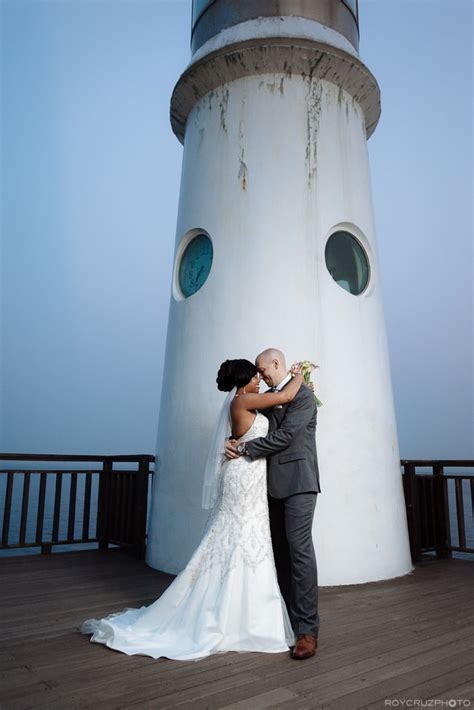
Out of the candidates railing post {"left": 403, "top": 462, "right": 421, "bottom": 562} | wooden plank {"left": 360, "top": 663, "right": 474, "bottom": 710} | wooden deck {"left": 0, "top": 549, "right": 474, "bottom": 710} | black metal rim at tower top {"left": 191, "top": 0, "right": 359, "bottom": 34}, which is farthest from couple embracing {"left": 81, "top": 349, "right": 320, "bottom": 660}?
black metal rim at tower top {"left": 191, "top": 0, "right": 359, "bottom": 34}

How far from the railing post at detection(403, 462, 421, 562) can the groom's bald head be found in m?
3.41

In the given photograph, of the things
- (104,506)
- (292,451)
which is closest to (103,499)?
(104,506)

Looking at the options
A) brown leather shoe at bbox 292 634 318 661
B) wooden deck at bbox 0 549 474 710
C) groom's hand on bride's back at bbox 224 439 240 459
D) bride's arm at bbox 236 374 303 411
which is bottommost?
wooden deck at bbox 0 549 474 710

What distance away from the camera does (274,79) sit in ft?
17.9

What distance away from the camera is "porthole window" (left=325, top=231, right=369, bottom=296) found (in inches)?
215

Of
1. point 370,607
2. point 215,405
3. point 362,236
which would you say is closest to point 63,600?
point 215,405

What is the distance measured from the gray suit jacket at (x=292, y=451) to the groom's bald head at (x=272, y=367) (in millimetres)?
180

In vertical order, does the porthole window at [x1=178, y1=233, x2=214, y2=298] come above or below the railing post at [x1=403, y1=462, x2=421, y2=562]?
above

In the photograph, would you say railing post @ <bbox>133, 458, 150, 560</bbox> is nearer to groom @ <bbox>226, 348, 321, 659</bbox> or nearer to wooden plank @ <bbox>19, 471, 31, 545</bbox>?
wooden plank @ <bbox>19, 471, 31, 545</bbox>

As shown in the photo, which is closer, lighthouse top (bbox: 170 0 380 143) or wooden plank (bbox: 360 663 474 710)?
wooden plank (bbox: 360 663 474 710)

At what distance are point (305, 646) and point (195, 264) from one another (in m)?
3.89

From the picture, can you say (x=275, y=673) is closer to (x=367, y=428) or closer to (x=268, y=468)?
(x=268, y=468)

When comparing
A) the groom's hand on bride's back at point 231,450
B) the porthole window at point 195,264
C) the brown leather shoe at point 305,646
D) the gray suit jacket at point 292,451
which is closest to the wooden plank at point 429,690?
the brown leather shoe at point 305,646

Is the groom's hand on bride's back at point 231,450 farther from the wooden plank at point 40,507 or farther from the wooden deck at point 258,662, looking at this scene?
the wooden plank at point 40,507
